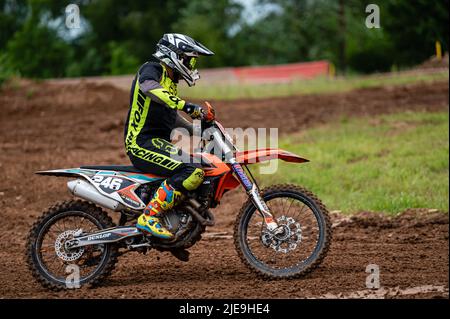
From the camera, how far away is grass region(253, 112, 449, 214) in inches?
424

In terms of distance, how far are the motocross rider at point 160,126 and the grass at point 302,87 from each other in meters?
14.1

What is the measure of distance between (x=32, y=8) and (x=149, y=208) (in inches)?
1948

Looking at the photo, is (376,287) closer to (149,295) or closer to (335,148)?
(149,295)

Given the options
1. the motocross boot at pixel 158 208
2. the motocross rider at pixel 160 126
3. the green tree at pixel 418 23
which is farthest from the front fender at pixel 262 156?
the green tree at pixel 418 23

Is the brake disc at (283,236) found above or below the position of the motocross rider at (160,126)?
below

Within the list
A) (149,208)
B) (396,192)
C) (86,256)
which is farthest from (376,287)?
(396,192)

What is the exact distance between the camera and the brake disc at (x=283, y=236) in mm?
6652

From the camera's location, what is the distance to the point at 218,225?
9992mm

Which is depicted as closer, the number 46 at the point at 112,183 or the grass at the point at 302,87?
the number 46 at the point at 112,183

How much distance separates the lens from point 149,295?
627cm

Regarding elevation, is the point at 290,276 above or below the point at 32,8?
below

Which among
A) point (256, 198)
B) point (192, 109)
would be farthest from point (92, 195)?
point (256, 198)

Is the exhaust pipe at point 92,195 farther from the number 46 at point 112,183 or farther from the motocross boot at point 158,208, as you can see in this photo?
the motocross boot at point 158,208

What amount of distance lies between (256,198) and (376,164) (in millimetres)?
6287
